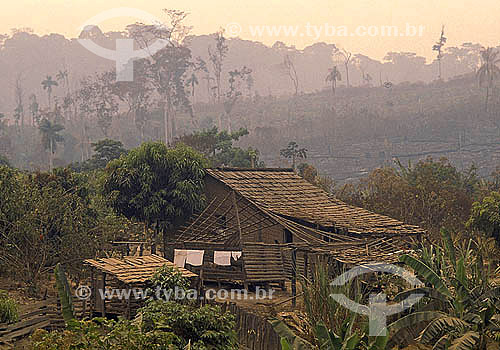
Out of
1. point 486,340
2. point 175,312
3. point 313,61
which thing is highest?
point 313,61

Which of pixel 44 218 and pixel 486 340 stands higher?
pixel 44 218

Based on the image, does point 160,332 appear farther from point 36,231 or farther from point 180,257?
point 180,257

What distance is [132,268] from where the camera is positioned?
17.7 meters

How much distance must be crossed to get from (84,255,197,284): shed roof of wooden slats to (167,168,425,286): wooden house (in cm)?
387

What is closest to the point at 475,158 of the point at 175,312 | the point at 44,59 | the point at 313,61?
the point at 175,312

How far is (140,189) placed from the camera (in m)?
27.1

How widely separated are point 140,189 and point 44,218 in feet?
18.3

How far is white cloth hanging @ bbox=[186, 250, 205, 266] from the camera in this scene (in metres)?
23.2

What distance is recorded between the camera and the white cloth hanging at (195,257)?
23.2m

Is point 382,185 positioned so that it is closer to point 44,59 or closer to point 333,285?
point 333,285

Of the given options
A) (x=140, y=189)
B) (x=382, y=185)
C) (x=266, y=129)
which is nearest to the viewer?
(x=140, y=189)

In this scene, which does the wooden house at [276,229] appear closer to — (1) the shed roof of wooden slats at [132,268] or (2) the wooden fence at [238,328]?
(1) the shed roof of wooden slats at [132,268]
